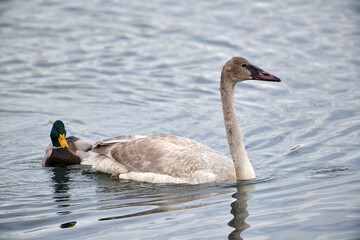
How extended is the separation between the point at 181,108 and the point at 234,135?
14.0ft

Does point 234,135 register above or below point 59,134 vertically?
below

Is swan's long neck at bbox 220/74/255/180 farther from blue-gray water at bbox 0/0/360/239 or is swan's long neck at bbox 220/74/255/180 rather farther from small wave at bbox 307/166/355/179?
small wave at bbox 307/166/355/179

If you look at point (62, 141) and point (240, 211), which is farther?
point (62, 141)

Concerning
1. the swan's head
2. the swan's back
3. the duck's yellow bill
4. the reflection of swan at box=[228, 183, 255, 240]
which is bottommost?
the reflection of swan at box=[228, 183, 255, 240]

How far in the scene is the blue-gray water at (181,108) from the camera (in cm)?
909

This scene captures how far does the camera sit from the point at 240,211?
30.7 ft

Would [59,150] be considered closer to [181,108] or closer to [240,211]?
[181,108]

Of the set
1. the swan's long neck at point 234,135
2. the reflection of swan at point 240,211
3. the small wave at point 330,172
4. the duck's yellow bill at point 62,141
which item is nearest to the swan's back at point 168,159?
the swan's long neck at point 234,135

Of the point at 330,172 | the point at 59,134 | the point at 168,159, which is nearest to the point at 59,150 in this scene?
the point at 59,134

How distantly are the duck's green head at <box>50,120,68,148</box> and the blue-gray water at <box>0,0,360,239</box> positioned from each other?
53 centimetres

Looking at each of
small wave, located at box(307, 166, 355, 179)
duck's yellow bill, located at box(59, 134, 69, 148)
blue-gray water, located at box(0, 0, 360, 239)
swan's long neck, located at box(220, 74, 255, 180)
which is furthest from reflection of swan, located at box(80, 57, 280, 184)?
small wave, located at box(307, 166, 355, 179)

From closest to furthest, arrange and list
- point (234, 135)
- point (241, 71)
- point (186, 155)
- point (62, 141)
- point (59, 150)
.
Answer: point (241, 71)
point (234, 135)
point (186, 155)
point (59, 150)
point (62, 141)

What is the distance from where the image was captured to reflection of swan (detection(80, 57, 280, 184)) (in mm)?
10773

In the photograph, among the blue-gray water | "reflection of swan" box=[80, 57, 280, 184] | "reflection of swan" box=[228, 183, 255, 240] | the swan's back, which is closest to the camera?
"reflection of swan" box=[228, 183, 255, 240]
